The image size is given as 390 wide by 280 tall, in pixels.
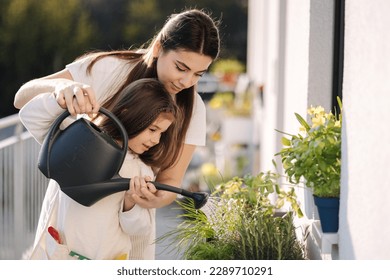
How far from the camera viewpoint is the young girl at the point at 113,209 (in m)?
2.24

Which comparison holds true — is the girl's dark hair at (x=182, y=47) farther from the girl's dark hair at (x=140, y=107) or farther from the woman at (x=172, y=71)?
the girl's dark hair at (x=140, y=107)

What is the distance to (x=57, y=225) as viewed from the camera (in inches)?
A: 90.8

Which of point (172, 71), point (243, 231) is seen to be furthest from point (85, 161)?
point (243, 231)

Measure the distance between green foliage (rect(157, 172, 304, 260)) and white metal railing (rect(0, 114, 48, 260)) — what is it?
65.4 inches

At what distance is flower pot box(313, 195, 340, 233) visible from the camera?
90.9 inches

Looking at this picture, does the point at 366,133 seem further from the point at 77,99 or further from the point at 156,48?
the point at 156,48

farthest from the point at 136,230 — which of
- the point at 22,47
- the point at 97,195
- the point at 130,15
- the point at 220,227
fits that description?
the point at 130,15

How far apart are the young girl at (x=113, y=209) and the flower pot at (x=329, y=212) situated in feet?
1.58

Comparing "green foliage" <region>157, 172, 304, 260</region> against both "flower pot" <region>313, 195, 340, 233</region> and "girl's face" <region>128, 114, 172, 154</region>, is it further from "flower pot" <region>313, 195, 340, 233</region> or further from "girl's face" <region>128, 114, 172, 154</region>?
"girl's face" <region>128, 114, 172, 154</region>

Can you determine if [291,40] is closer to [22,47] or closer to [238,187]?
[238,187]

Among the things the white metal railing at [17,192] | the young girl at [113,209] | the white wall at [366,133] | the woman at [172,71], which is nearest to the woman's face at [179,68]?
the woman at [172,71]

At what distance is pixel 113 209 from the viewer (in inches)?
90.0

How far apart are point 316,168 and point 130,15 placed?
23.4 m
